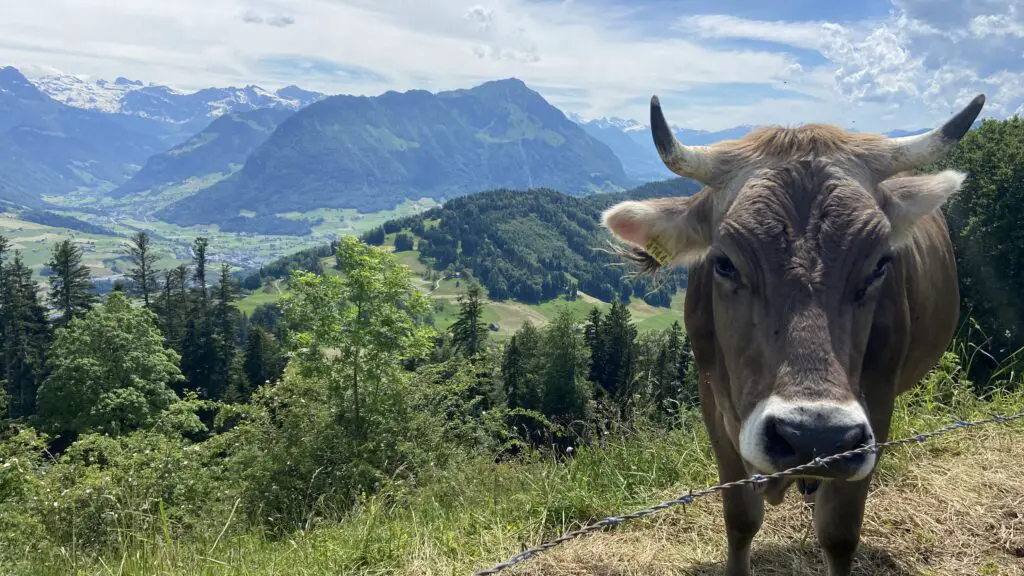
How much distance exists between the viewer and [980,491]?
484 cm

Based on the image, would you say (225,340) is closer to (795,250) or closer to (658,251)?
(658,251)

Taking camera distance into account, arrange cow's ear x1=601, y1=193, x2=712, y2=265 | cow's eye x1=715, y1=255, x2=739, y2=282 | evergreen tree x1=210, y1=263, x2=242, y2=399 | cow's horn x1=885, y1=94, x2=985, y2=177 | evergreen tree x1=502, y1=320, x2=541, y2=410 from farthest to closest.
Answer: evergreen tree x1=210, y1=263, x2=242, y2=399, evergreen tree x1=502, y1=320, x2=541, y2=410, cow's ear x1=601, y1=193, x2=712, y2=265, cow's horn x1=885, y1=94, x2=985, y2=177, cow's eye x1=715, y1=255, x2=739, y2=282

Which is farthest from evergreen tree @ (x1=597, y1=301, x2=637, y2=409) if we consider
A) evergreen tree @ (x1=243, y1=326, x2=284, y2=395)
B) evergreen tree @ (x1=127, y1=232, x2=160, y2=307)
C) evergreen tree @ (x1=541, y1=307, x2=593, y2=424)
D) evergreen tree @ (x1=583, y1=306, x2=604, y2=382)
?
evergreen tree @ (x1=127, y1=232, x2=160, y2=307)

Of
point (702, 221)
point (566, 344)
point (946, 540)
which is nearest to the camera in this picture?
point (702, 221)

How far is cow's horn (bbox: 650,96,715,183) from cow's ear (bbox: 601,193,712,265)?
21 cm

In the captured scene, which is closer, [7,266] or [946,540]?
[946,540]

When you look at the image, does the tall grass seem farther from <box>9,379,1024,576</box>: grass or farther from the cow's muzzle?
the cow's muzzle

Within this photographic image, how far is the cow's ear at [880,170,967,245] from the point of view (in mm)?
3488

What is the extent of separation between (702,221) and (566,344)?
1824 inches

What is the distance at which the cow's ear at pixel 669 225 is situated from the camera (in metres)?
3.81

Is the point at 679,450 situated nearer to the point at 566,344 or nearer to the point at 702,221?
the point at 702,221

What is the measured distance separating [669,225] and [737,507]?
6.43ft

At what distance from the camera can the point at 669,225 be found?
388cm

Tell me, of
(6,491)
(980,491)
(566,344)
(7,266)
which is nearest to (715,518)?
(980,491)
